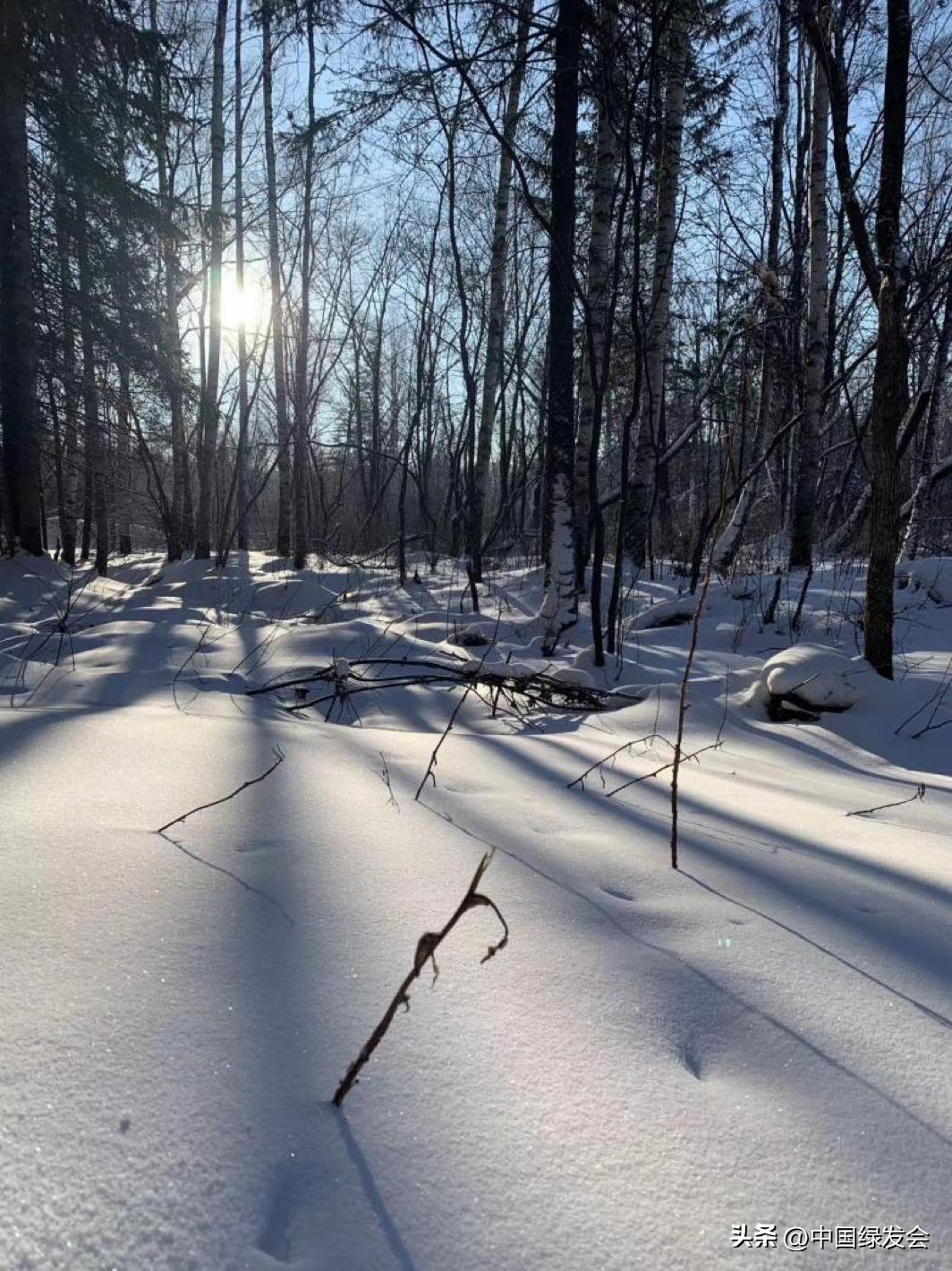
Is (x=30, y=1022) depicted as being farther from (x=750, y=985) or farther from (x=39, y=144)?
(x=39, y=144)

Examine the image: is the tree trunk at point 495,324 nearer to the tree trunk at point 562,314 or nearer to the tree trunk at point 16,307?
the tree trunk at point 562,314

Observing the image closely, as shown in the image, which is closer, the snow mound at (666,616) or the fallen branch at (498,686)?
the fallen branch at (498,686)

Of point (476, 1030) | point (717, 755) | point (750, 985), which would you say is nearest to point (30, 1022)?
point (476, 1030)

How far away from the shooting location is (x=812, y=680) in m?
3.15

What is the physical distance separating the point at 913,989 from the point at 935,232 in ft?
32.6

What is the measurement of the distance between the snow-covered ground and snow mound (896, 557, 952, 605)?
172 inches

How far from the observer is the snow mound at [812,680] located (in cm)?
314

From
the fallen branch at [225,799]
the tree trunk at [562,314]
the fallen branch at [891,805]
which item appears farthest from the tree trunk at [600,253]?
the fallen branch at [225,799]

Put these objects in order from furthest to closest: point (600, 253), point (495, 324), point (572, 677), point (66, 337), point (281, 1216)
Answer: point (495, 324) < point (66, 337) < point (600, 253) < point (572, 677) < point (281, 1216)

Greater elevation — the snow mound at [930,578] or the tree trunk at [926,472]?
the tree trunk at [926,472]

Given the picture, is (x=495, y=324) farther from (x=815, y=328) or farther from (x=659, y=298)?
(x=815, y=328)

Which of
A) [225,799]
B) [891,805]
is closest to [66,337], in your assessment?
[225,799]

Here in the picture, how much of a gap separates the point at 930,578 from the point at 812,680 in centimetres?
349

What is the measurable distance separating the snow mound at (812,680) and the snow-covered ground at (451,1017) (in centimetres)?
117
